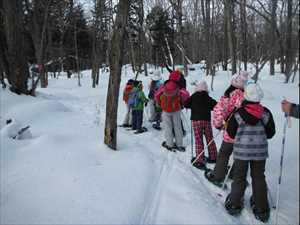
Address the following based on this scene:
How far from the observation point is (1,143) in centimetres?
716

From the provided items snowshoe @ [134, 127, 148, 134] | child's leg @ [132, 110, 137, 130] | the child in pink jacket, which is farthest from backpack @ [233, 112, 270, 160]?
child's leg @ [132, 110, 137, 130]

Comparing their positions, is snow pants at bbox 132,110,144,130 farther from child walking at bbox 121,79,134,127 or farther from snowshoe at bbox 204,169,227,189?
snowshoe at bbox 204,169,227,189

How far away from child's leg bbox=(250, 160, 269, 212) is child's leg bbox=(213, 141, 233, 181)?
94cm

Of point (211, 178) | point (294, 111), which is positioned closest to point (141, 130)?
point (211, 178)

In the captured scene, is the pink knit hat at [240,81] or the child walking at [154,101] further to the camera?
the child walking at [154,101]

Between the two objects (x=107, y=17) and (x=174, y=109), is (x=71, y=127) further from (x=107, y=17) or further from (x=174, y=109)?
(x=107, y=17)

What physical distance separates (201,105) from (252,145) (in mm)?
2364

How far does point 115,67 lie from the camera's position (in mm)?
6961

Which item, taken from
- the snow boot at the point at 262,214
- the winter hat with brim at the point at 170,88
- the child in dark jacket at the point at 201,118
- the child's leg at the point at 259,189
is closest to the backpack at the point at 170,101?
the winter hat with brim at the point at 170,88

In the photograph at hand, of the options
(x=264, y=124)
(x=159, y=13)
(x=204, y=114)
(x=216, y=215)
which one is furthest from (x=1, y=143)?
(x=159, y=13)

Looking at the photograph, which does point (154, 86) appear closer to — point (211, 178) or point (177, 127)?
point (177, 127)

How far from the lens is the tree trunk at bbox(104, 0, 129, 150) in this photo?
6.73 meters

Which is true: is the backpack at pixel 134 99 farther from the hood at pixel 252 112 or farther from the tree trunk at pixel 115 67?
the hood at pixel 252 112

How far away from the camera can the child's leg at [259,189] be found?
4.98 m
